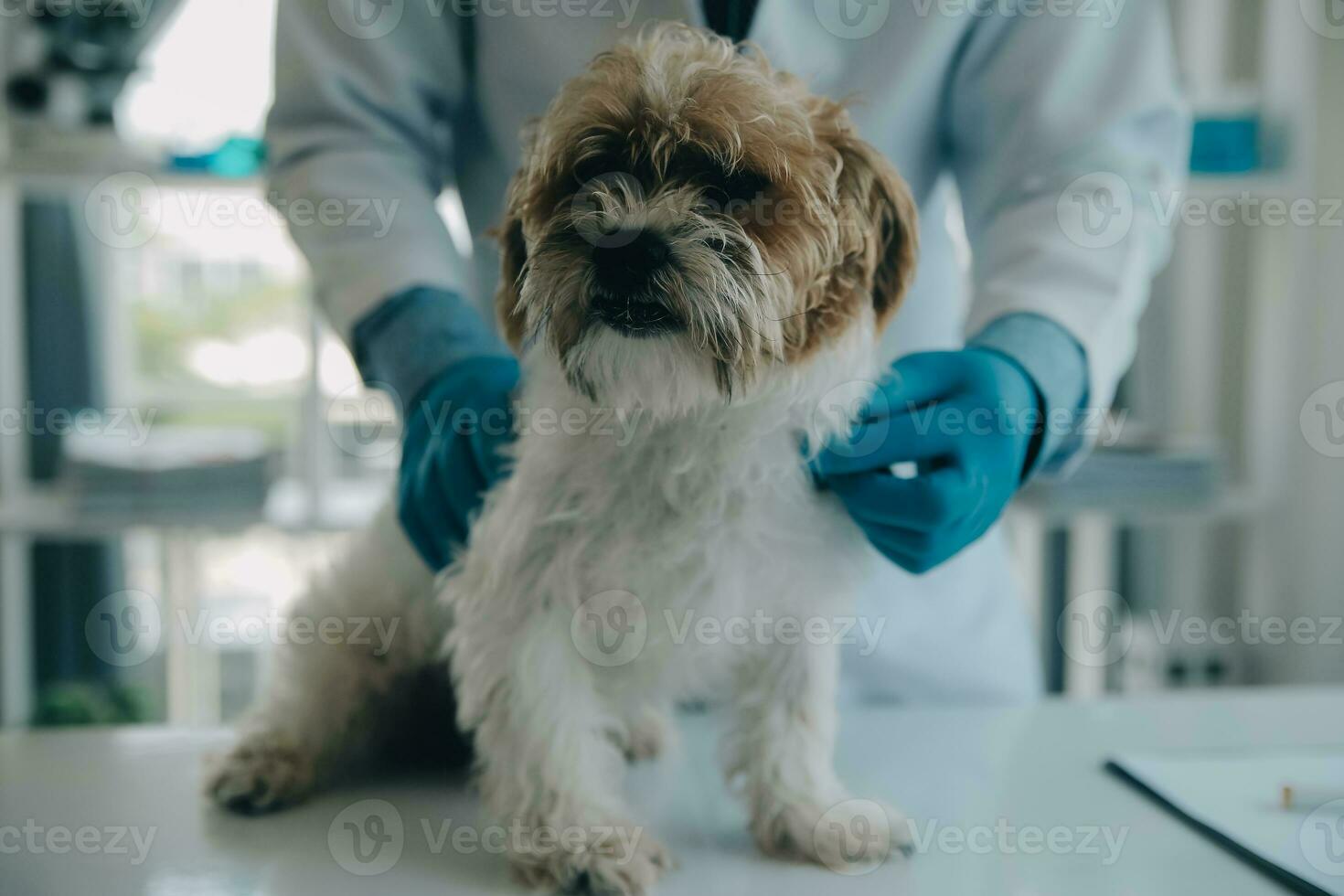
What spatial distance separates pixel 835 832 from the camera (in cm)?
98

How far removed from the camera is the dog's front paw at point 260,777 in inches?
42.6

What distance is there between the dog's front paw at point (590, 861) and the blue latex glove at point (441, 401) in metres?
0.33

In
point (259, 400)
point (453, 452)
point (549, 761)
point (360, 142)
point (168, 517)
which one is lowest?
point (168, 517)

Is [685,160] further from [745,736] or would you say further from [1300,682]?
[1300,682]

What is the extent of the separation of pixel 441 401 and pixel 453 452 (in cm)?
8

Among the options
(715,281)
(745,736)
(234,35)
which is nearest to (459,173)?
(715,281)

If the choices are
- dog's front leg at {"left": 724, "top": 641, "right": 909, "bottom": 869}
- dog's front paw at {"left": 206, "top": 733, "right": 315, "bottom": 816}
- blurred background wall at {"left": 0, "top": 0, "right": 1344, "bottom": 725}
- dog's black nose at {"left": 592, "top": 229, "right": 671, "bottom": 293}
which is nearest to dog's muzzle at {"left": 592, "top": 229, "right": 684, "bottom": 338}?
dog's black nose at {"left": 592, "top": 229, "right": 671, "bottom": 293}

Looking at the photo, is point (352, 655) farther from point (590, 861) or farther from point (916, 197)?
point (916, 197)

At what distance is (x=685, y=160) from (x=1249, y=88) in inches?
115

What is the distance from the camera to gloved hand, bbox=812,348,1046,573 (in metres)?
1.00

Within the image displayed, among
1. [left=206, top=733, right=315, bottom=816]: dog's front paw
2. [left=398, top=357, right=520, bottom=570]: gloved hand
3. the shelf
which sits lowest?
the shelf

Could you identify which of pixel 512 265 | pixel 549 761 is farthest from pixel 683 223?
pixel 549 761

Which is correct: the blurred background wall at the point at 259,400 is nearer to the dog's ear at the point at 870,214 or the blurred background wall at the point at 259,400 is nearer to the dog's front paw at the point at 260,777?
the dog's front paw at the point at 260,777

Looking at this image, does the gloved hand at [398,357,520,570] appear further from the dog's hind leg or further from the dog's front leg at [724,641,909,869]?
the dog's front leg at [724,641,909,869]
